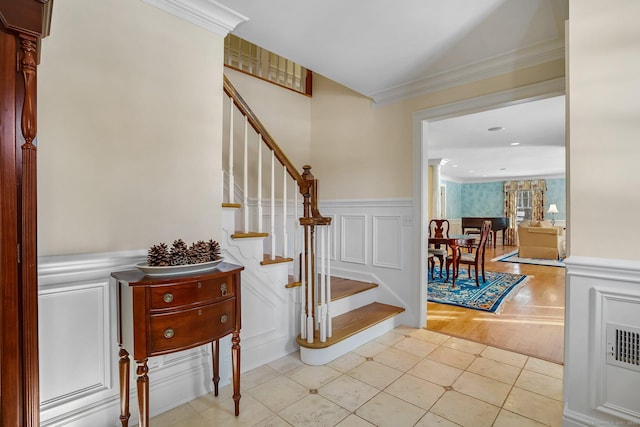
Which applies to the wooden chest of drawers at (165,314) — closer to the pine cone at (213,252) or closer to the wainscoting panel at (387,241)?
the pine cone at (213,252)

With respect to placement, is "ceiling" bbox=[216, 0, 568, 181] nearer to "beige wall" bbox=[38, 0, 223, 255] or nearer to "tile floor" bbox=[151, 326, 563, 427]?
"beige wall" bbox=[38, 0, 223, 255]

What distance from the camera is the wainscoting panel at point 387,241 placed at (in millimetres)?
3322

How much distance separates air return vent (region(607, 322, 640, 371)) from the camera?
1414 millimetres

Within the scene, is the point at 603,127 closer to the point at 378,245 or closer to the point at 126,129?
the point at 378,245

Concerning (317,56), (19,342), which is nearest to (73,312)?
(19,342)

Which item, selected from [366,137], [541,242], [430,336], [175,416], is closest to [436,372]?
[430,336]

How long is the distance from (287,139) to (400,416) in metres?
3.09

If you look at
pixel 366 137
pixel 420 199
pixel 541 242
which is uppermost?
pixel 366 137

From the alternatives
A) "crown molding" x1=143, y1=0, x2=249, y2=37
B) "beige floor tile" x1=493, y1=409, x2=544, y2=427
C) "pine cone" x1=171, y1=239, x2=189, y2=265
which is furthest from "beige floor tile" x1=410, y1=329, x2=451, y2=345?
"crown molding" x1=143, y1=0, x2=249, y2=37

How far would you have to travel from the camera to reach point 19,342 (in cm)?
103

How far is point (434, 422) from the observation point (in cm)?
171

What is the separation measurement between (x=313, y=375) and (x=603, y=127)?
7.28 feet

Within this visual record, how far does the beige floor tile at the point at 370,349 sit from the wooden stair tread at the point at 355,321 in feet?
0.49

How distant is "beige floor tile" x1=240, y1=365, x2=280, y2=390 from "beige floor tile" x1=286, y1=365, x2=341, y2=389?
13 cm
